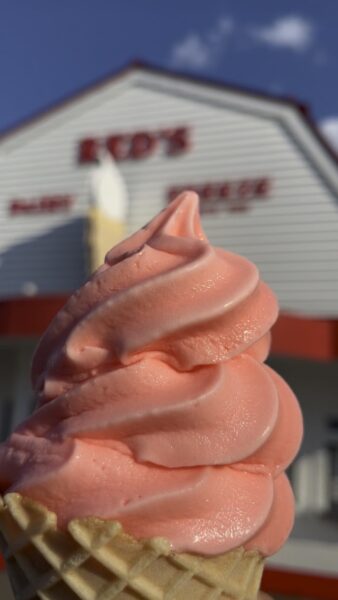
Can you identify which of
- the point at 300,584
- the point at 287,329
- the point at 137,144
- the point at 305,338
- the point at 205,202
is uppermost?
the point at 137,144

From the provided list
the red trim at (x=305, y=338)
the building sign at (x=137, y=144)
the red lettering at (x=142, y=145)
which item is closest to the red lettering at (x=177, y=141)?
the building sign at (x=137, y=144)

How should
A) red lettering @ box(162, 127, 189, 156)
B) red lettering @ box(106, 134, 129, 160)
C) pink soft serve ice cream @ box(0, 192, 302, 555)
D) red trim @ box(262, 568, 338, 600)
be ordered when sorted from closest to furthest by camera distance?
pink soft serve ice cream @ box(0, 192, 302, 555) → red trim @ box(262, 568, 338, 600) → red lettering @ box(162, 127, 189, 156) → red lettering @ box(106, 134, 129, 160)

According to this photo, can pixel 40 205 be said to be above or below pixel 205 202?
below

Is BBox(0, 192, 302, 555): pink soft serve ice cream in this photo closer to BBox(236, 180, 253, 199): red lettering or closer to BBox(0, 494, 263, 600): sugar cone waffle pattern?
BBox(0, 494, 263, 600): sugar cone waffle pattern

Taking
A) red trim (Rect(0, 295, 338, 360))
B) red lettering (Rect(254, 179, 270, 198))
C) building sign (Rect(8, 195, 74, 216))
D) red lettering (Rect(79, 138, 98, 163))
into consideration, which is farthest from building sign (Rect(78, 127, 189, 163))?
red trim (Rect(0, 295, 338, 360))

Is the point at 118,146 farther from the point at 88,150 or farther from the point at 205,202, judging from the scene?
the point at 205,202

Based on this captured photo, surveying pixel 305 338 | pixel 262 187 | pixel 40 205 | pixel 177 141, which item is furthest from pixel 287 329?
pixel 40 205

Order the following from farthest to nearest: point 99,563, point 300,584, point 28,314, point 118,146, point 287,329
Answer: point 118,146 → point 28,314 → point 287,329 → point 300,584 → point 99,563
